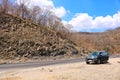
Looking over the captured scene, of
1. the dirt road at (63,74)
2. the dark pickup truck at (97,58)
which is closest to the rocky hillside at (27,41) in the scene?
the dark pickup truck at (97,58)

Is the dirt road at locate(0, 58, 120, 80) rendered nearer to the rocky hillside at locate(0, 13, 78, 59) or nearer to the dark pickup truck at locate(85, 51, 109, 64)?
the dark pickup truck at locate(85, 51, 109, 64)

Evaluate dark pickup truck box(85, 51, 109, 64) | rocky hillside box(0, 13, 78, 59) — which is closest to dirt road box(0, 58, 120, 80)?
dark pickup truck box(85, 51, 109, 64)

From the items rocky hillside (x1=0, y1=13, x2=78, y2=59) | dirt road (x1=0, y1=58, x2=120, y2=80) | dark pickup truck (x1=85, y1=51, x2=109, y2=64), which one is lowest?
dirt road (x1=0, y1=58, x2=120, y2=80)

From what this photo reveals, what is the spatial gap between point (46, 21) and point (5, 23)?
1782 cm

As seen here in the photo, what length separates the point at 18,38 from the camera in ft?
195

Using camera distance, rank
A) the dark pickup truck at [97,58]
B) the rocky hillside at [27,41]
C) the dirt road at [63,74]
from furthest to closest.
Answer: the rocky hillside at [27,41] → the dark pickup truck at [97,58] → the dirt road at [63,74]

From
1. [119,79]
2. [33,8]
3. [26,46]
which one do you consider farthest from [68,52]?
[119,79]

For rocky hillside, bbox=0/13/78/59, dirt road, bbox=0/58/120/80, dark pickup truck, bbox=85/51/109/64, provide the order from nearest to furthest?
dirt road, bbox=0/58/120/80 < dark pickup truck, bbox=85/51/109/64 < rocky hillside, bbox=0/13/78/59

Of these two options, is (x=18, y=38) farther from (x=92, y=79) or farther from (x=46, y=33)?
(x=92, y=79)

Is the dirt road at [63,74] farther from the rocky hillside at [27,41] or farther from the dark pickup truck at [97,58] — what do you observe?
the rocky hillside at [27,41]

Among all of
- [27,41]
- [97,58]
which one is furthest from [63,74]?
[27,41]

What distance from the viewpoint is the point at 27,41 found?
59188 millimetres

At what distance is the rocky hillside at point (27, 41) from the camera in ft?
179

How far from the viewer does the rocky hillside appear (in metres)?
54.7
